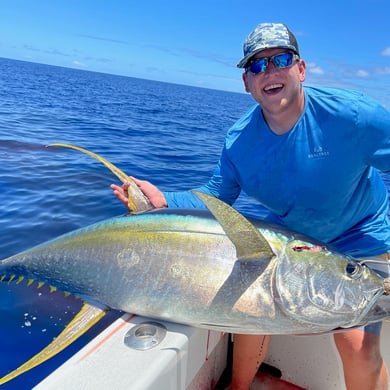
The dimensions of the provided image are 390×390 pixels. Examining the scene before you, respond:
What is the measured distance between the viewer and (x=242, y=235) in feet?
4.58

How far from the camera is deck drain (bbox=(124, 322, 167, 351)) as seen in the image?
4.74ft

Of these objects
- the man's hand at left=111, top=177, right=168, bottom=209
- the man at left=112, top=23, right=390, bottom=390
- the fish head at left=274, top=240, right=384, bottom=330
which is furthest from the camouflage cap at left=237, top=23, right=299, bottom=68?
the fish head at left=274, top=240, right=384, bottom=330

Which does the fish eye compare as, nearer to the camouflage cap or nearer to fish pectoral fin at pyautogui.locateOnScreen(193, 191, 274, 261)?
fish pectoral fin at pyautogui.locateOnScreen(193, 191, 274, 261)

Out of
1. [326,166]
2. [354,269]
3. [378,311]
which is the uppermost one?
[326,166]

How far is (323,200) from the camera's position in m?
1.90

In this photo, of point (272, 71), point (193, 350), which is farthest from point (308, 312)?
point (272, 71)

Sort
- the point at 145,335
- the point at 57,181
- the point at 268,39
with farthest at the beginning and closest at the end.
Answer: the point at 57,181 → the point at 268,39 → the point at 145,335

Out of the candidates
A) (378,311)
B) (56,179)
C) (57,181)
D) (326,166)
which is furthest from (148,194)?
(56,179)

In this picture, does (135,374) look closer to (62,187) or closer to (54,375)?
(54,375)

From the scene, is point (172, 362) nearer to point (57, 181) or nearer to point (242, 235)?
point (242, 235)

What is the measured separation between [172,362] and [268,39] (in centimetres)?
148

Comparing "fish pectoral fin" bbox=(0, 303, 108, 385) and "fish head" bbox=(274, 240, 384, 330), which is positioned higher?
"fish head" bbox=(274, 240, 384, 330)

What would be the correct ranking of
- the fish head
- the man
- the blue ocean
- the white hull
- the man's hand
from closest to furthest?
the white hull → the fish head → the man → the man's hand → the blue ocean

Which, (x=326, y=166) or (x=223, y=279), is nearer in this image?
(x=223, y=279)
